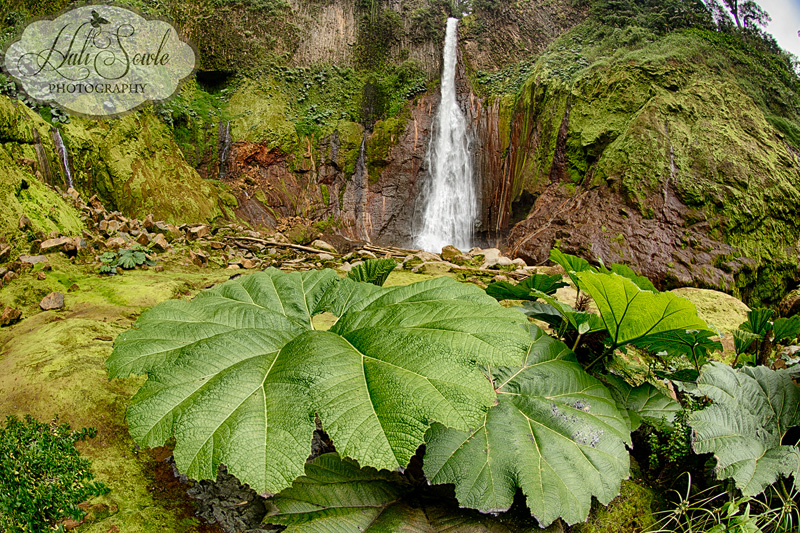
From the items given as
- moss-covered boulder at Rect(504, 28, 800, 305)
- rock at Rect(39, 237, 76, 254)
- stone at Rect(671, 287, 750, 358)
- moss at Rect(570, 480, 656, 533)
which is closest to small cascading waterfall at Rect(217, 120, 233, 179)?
moss-covered boulder at Rect(504, 28, 800, 305)

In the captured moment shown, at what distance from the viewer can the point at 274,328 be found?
126cm

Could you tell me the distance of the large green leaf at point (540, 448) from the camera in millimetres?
1016

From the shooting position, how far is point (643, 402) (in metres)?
1.46

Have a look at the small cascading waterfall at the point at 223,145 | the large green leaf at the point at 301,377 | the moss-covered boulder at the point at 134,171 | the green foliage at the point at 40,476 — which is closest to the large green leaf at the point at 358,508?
the large green leaf at the point at 301,377

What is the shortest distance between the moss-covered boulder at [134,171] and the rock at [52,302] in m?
5.60

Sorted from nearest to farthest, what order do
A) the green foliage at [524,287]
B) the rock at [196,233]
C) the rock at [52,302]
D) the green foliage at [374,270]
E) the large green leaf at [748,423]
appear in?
1. the large green leaf at [748,423]
2. the green foliage at [524,287]
3. the green foliage at [374,270]
4. the rock at [52,302]
5. the rock at [196,233]

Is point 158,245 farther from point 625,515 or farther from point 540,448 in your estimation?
point 625,515

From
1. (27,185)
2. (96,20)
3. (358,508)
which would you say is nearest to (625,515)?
(358,508)

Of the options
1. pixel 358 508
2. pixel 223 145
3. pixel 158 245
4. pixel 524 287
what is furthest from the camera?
pixel 223 145

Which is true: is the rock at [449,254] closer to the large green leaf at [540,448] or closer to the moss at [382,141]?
the large green leaf at [540,448]

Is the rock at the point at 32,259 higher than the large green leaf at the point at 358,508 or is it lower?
lower

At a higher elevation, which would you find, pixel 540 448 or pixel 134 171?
pixel 134 171

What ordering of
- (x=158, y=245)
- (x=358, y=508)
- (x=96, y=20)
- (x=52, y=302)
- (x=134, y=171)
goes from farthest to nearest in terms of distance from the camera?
(x=96, y=20) < (x=134, y=171) < (x=158, y=245) < (x=52, y=302) < (x=358, y=508)

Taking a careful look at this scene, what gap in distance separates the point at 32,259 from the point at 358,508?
4.03 metres
